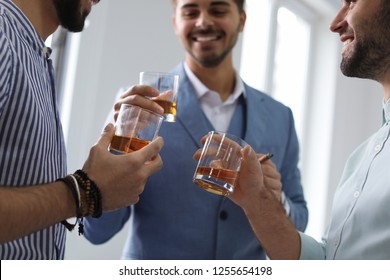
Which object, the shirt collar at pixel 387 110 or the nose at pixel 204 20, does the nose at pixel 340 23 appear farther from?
the nose at pixel 204 20

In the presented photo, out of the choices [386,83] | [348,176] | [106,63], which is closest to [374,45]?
[386,83]

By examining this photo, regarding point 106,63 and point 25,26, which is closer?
point 25,26

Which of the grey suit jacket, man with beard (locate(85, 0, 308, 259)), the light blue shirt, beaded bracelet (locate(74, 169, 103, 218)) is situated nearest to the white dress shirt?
man with beard (locate(85, 0, 308, 259))

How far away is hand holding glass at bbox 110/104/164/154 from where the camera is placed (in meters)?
1.34

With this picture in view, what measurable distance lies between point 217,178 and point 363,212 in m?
0.39

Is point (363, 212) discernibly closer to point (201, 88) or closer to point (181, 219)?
point (181, 219)

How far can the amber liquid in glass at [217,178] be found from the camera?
1.49m

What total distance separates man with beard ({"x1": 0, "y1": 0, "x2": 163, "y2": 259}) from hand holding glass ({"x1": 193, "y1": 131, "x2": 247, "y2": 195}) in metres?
0.23

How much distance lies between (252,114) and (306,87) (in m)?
2.61

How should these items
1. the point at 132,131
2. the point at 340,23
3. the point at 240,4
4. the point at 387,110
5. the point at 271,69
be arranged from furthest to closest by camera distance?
the point at 271,69, the point at 240,4, the point at 340,23, the point at 387,110, the point at 132,131

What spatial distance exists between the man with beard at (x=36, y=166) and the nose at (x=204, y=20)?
97cm

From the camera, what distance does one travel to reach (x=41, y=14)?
4.48 feet

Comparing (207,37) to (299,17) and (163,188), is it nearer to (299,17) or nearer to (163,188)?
(163,188)

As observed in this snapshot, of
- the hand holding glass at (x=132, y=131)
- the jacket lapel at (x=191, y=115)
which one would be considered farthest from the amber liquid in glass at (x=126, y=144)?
the jacket lapel at (x=191, y=115)
